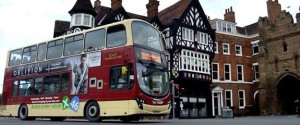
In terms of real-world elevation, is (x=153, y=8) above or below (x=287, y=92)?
above

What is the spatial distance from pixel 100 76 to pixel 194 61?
59.0 feet

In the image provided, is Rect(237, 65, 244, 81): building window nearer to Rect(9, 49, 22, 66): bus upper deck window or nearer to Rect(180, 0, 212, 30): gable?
Rect(180, 0, 212, 30): gable

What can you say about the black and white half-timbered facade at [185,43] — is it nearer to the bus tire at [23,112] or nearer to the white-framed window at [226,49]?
the white-framed window at [226,49]

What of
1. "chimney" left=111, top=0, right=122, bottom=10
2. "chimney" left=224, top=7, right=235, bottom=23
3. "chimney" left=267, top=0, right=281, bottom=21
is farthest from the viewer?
"chimney" left=224, top=7, right=235, bottom=23

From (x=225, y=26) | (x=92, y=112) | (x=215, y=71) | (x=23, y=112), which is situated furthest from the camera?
(x=225, y=26)

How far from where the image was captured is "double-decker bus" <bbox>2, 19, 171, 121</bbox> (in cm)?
1438

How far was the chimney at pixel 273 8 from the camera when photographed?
39331 millimetres

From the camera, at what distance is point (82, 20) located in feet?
102

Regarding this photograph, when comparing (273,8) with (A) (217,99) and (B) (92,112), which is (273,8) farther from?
(B) (92,112)

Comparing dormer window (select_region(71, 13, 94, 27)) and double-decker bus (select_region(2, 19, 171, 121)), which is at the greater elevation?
dormer window (select_region(71, 13, 94, 27))

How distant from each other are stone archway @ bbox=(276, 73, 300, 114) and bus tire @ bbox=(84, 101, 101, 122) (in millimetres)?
25387

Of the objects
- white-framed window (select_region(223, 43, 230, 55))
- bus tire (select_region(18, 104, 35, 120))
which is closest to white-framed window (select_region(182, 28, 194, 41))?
white-framed window (select_region(223, 43, 230, 55))

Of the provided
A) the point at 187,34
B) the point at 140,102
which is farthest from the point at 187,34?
the point at 140,102

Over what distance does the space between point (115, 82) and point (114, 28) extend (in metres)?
A: 2.47
